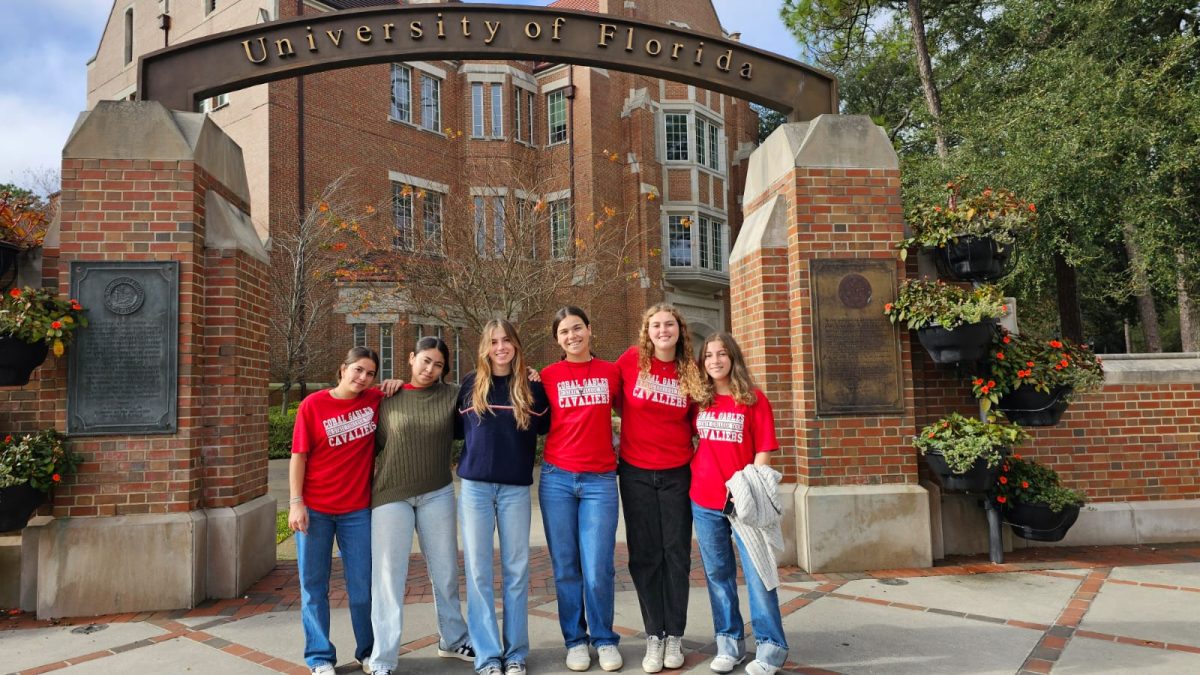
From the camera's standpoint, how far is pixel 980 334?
201 inches

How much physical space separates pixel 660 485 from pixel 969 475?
2.71 meters

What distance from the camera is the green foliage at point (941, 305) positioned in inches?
197

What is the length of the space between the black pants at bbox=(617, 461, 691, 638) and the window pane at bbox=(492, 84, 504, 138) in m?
19.2

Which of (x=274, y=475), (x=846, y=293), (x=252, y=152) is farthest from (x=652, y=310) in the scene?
(x=252, y=152)

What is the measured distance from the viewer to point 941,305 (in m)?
5.12

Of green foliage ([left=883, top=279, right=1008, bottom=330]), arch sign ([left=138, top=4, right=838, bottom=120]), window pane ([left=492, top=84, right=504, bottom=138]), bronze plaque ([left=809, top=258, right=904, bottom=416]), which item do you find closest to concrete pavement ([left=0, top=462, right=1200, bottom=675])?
bronze plaque ([left=809, top=258, right=904, bottom=416])

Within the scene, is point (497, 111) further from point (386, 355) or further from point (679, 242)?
point (386, 355)

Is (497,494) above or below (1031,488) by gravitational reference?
above

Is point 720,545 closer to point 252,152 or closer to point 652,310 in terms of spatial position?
point 652,310

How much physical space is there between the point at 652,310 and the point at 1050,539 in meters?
3.75

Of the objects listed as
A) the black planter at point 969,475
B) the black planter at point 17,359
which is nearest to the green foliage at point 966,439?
the black planter at point 969,475

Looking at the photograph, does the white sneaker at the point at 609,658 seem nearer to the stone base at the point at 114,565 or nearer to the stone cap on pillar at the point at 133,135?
the stone base at the point at 114,565

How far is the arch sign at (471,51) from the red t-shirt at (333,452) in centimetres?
320

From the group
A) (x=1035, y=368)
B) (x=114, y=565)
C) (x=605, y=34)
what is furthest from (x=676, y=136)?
(x=114, y=565)
